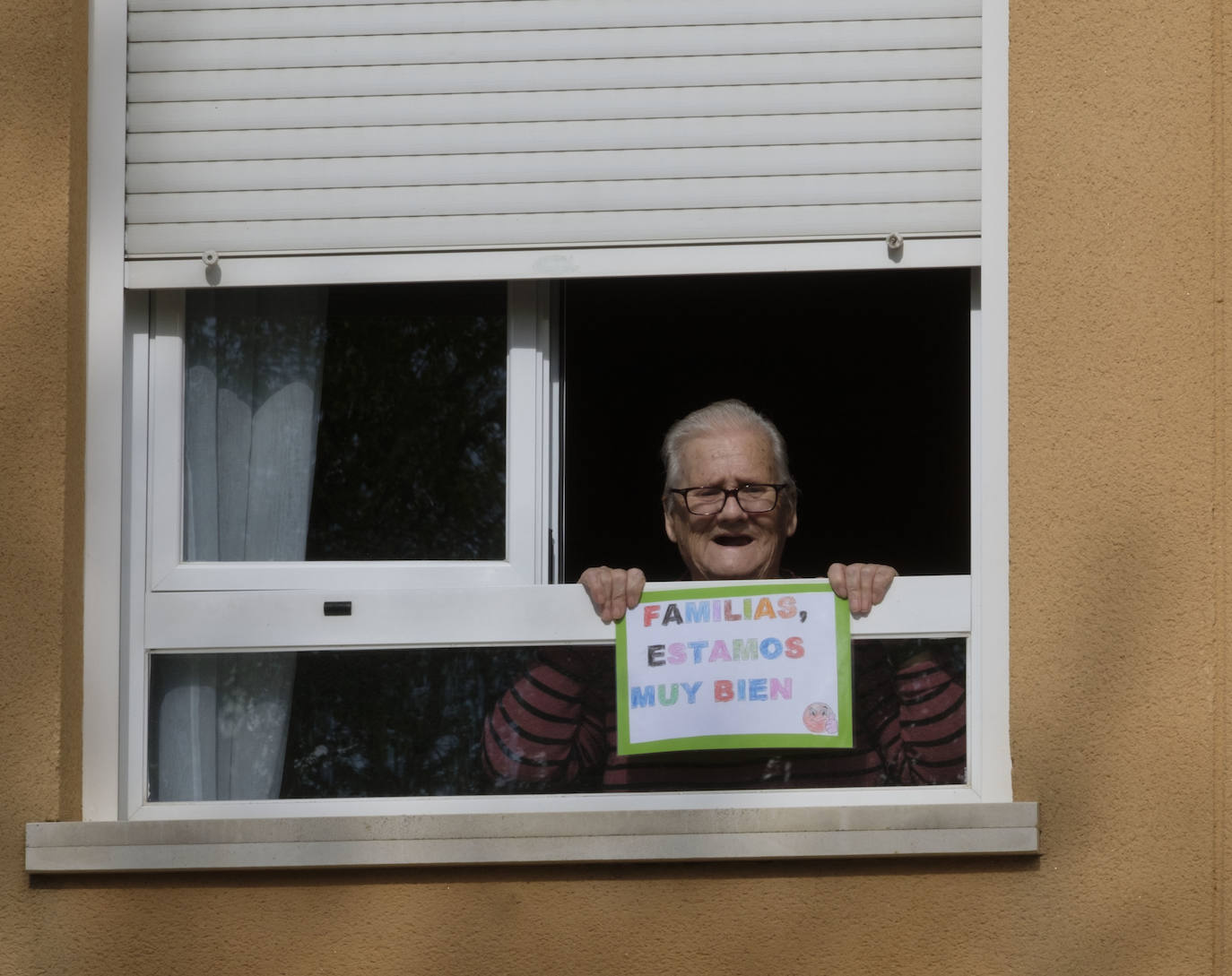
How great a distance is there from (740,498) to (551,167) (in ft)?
3.06

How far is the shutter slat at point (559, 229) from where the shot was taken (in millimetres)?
3572

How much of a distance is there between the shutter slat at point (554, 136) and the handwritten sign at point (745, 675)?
3.41ft

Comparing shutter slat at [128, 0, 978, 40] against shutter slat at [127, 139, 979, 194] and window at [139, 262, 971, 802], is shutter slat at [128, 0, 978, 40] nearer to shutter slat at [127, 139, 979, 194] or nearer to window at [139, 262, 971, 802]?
shutter slat at [127, 139, 979, 194]

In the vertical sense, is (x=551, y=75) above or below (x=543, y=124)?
above

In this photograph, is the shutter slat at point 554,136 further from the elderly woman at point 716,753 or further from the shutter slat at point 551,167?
the elderly woman at point 716,753

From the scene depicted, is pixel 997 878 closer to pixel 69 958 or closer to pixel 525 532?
pixel 525 532

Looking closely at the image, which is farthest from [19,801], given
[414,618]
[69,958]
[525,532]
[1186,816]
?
[1186,816]

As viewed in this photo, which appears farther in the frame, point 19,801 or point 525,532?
point 525,532

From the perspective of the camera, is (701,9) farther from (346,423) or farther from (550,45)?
(346,423)

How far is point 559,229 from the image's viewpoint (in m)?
3.60

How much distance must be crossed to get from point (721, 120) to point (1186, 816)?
1.88 metres

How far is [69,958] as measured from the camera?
11.3ft

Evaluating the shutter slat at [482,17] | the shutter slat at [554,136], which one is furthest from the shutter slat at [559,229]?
the shutter slat at [482,17]

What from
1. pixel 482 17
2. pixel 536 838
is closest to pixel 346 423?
pixel 482 17
